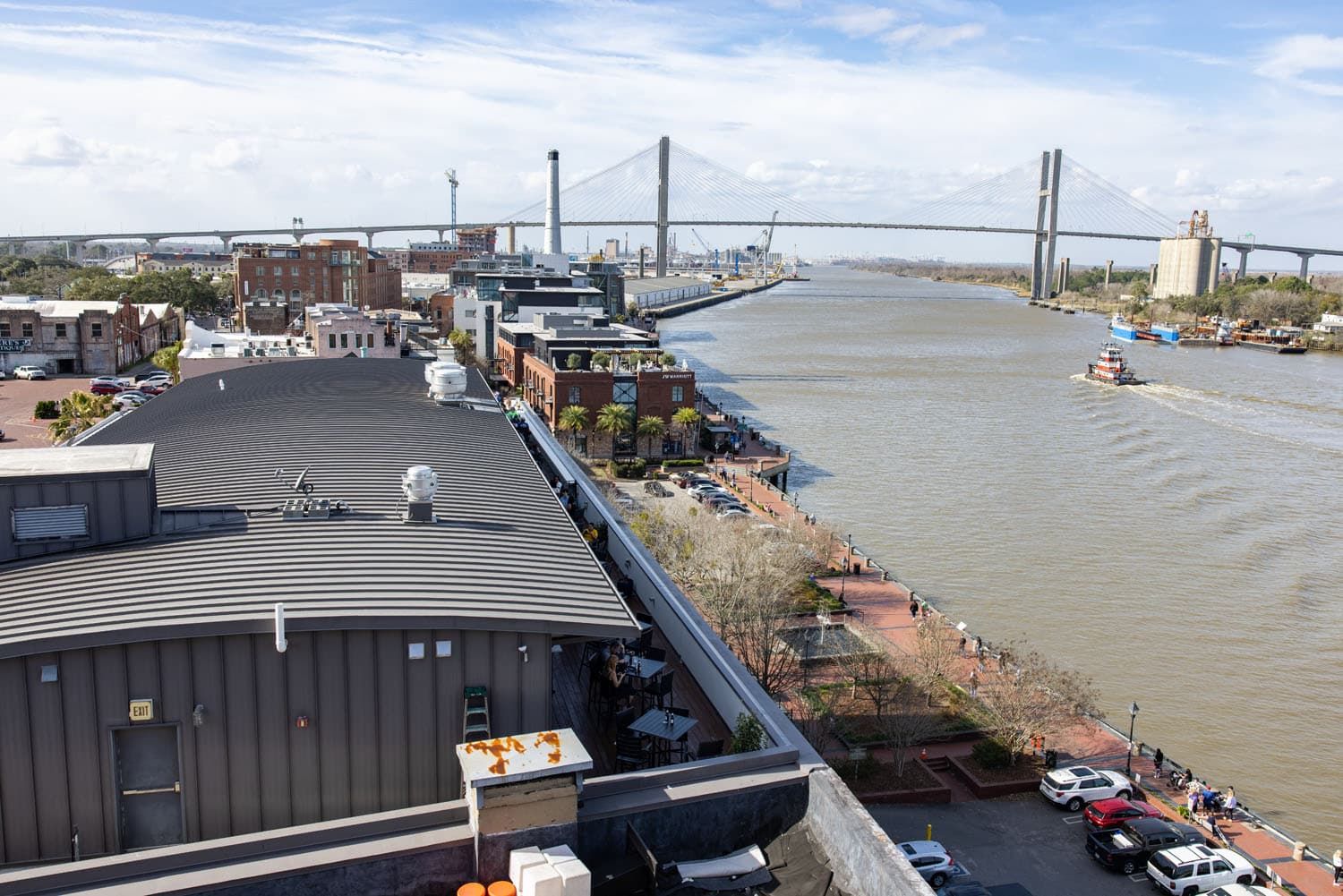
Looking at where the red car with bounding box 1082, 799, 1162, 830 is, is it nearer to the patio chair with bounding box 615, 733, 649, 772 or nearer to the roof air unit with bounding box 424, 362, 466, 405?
the patio chair with bounding box 615, 733, 649, 772

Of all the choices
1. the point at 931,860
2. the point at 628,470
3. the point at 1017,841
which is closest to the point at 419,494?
Result: the point at 931,860

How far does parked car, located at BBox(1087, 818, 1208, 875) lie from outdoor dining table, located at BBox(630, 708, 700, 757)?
6.04 metres

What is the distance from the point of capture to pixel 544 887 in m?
4.58

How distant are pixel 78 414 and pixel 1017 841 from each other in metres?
23.7

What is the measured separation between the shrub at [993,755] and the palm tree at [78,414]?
19650 millimetres

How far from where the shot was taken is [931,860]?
32.5ft

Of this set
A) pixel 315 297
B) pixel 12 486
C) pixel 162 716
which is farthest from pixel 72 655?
pixel 315 297

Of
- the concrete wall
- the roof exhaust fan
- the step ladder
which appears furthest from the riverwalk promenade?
the concrete wall

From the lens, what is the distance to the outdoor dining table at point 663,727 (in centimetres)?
679

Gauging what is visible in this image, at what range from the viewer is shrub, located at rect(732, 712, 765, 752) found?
6.27 meters

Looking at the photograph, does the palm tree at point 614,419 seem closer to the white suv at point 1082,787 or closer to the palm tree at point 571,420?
the palm tree at point 571,420

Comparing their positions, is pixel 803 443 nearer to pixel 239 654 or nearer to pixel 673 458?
pixel 673 458

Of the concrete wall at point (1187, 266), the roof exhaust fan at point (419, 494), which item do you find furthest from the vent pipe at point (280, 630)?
the concrete wall at point (1187, 266)

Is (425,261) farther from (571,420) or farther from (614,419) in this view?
(614,419)
